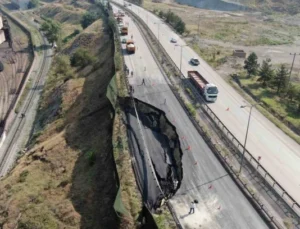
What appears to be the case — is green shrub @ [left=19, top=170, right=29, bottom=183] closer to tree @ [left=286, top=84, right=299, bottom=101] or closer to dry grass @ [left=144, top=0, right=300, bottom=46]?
tree @ [left=286, top=84, right=299, bottom=101]

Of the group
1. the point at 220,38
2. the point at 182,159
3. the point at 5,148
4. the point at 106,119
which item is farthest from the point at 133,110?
the point at 220,38

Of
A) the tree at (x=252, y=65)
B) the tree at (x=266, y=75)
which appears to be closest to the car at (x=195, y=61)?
the tree at (x=252, y=65)

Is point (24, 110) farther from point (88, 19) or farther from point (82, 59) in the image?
point (88, 19)

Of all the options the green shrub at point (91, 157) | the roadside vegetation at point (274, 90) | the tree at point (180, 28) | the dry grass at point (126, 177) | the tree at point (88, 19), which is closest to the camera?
the dry grass at point (126, 177)

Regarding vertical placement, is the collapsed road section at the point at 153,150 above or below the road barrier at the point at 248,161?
above

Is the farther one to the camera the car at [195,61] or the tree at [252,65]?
the tree at [252,65]

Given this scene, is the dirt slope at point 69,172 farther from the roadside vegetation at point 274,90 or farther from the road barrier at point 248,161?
the roadside vegetation at point 274,90
